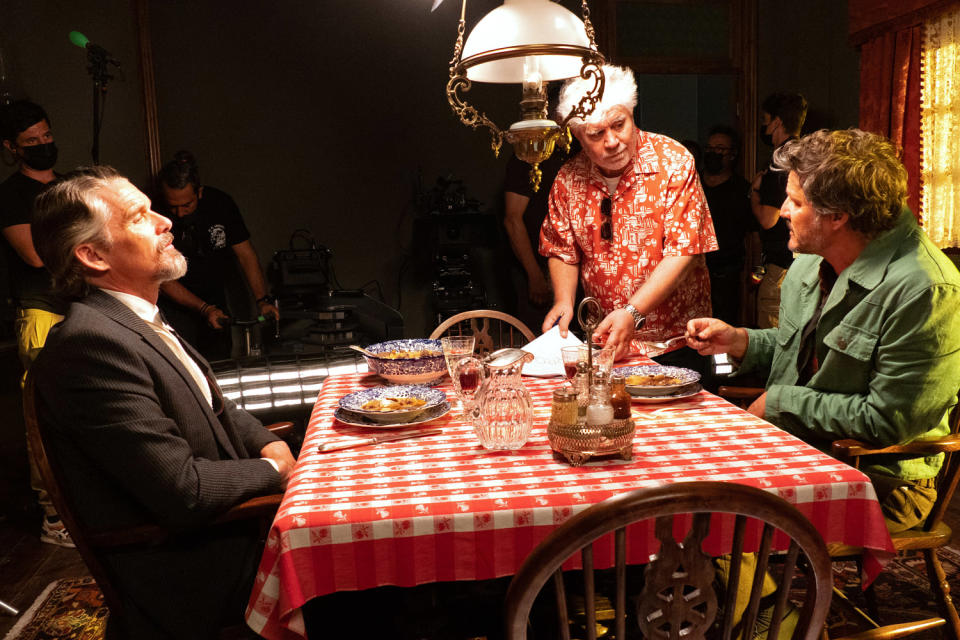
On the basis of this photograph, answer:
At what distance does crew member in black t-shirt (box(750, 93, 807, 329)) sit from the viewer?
170 inches

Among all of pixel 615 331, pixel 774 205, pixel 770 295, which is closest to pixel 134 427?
pixel 615 331

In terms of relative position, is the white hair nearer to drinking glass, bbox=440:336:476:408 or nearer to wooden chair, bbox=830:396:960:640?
drinking glass, bbox=440:336:476:408

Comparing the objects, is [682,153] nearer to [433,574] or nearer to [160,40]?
[433,574]

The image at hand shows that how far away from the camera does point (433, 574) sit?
1.31 metres

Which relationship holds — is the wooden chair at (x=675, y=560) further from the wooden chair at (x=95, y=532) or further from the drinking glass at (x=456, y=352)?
the drinking glass at (x=456, y=352)

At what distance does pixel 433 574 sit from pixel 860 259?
1400mm

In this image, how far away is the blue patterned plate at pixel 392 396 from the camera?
70.2 inches

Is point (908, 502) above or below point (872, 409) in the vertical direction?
below

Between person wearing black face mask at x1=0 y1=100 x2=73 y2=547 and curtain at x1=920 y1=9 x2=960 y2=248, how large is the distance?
14.0ft

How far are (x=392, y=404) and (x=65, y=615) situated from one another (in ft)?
5.18

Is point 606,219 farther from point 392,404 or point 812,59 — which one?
point 812,59

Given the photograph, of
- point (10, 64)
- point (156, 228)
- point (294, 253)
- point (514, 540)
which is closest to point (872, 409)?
point (514, 540)

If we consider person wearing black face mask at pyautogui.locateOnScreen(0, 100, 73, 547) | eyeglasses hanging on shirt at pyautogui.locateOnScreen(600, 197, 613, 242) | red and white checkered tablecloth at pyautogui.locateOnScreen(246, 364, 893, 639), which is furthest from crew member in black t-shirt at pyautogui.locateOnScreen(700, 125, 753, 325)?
person wearing black face mask at pyautogui.locateOnScreen(0, 100, 73, 547)

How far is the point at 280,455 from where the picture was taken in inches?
78.7
